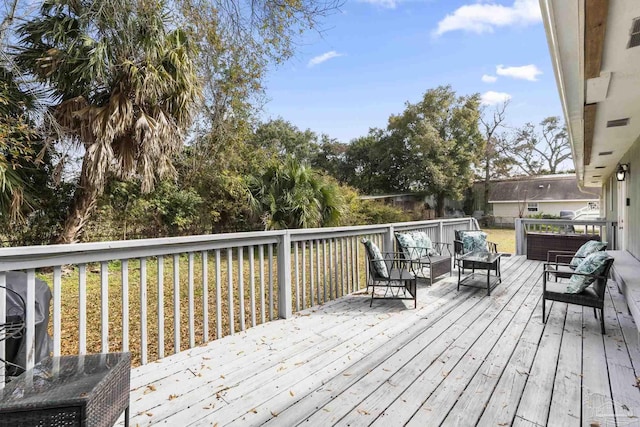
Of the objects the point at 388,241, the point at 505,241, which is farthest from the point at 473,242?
the point at 505,241

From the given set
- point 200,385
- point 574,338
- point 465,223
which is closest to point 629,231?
point 465,223

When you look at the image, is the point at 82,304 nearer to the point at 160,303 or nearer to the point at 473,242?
the point at 160,303

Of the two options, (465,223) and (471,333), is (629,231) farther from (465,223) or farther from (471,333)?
(471,333)

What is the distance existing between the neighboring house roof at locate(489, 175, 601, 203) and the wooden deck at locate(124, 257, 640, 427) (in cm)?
2432

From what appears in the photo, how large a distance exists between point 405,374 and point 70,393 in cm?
205

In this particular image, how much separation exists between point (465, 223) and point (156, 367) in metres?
8.03

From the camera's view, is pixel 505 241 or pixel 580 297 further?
pixel 505 241

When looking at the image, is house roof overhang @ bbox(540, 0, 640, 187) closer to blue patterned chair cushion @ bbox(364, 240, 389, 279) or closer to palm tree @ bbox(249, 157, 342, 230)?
blue patterned chair cushion @ bbox(364, 240, 389, 279)

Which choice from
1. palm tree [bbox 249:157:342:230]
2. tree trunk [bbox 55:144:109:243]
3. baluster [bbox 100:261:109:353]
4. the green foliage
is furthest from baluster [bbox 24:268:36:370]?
the green foliage

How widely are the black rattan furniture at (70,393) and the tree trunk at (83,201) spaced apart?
5320 mm

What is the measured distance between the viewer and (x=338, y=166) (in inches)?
1005

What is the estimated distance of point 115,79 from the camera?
18.9 feet

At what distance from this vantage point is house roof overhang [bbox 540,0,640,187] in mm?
1693

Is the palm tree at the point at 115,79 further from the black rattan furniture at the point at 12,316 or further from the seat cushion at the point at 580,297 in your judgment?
the seat cushion at the point at 580,297
